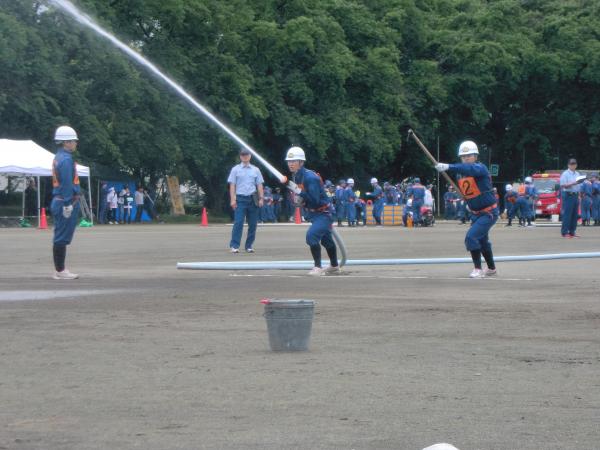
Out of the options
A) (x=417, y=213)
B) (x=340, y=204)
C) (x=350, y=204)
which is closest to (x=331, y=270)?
(x=417, y=213)

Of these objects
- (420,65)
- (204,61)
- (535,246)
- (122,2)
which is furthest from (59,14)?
(535,246)

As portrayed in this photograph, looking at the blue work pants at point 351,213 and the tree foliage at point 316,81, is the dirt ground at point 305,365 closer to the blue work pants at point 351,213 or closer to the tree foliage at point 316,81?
the blue work pants at point 351,213

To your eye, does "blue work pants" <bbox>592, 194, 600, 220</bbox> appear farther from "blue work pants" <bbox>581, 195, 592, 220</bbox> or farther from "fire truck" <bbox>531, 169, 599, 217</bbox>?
"fire truck" <bbox>531, 169, 599, 217</bbox>

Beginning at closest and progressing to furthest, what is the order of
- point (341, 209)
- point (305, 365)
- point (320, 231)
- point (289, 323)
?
1. point (305, 365)
2. point (289, 323)
3. point (320, 231)
4. point (341, 209)

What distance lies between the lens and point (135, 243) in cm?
3122

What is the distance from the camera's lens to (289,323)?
10.2 m

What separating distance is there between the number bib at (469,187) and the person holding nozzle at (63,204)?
533 centimetres

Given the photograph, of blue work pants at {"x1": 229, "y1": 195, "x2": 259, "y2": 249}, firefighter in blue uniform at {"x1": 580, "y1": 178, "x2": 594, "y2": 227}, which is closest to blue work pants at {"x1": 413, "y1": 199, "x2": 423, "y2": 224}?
firefighter in blue uniform at {"x1": 580, "y1": 178, "x2": 594, "y2": 227}

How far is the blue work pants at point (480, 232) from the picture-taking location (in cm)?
1830

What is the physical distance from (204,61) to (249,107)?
3.14m

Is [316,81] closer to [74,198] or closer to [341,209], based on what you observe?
[341,209]

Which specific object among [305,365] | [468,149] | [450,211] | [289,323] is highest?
[468,149]

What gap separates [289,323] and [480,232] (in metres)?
8.48

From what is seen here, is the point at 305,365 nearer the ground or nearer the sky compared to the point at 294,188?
nearer the ground
